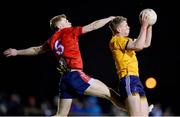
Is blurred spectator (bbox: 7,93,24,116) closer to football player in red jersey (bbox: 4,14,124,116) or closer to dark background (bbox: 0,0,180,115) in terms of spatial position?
dark background (bbox: 0,0,180,115)

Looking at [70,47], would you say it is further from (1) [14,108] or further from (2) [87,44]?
(2) [87,44]

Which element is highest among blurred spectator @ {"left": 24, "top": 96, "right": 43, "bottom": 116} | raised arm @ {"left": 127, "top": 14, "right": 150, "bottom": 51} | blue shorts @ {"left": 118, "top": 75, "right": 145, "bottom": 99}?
raised arm @ {"left": 127, "top": 14, "right": 150, "bottom": 51}

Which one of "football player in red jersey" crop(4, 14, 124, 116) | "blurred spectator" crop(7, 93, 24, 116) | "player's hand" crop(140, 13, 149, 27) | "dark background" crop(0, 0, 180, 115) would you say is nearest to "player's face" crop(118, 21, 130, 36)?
"player's hand" crop(140, 13, 149, 27)

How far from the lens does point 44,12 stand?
16.0 m

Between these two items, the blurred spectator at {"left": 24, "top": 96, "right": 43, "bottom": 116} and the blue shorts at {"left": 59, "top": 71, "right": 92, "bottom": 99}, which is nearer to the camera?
the blue shorts at {"left": 59, "top": 71, "right": 92, "bottom": 99}

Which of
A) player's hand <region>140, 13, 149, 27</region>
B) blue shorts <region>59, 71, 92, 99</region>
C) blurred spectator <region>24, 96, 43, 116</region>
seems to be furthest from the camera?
blurred spectator <region>24, 96, 43, 116</region>

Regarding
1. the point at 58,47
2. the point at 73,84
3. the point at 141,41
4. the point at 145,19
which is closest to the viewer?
the point at 141,41

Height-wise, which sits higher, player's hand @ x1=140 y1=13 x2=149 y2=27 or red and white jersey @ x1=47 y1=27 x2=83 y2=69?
player's hand @ x1=140 y1=13 x2=149 y2=27

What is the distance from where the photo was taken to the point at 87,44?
1534 cm

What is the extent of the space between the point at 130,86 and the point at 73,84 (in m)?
0.79

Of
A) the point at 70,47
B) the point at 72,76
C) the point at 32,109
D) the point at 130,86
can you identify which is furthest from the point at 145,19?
the point at 32,109

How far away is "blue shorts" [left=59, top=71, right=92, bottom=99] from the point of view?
8789mm

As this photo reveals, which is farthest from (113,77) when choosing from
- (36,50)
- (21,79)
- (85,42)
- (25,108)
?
(36,50)

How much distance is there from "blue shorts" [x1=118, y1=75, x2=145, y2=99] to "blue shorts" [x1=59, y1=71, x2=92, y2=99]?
0.49 metres
